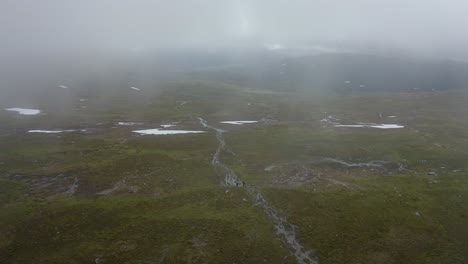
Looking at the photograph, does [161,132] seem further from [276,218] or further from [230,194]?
[276,218]

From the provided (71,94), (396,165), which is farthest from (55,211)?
(71,94)

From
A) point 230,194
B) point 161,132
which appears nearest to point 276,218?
point 230,194

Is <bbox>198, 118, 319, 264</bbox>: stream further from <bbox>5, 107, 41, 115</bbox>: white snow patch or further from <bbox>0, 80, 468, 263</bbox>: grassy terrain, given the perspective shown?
<bbox>5, 107, 41, 115</bbox>: white snow patch

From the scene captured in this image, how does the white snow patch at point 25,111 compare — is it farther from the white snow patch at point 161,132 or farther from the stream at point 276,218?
the stream at point 276,218

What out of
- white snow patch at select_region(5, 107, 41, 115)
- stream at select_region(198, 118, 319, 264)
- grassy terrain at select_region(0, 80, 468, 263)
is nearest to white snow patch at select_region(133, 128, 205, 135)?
grassy terrain at select_region(0, 80, 468, 263)

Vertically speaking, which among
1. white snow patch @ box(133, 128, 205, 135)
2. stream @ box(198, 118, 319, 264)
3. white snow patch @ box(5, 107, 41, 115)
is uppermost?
white snow patch @ box(5, 107, 41, 115)

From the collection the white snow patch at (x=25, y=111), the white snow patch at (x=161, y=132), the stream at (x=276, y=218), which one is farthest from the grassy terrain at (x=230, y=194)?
the white snow patch at (x=25, y=111)

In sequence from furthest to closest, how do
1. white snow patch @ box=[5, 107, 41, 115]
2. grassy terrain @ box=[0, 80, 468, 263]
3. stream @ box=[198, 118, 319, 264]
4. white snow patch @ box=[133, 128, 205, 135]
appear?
1. white snow patch @ box=[5, 107, 41, 115]
2. white snow patch @ box=[133, 128, 205, 135]
3. grassy terrain @ box=[0, 80, 468, 263]
4. stream @ box=[198, 118, 319, 264]

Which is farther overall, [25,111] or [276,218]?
[25,111]

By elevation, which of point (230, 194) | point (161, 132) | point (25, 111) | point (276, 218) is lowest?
point (276, 218)
